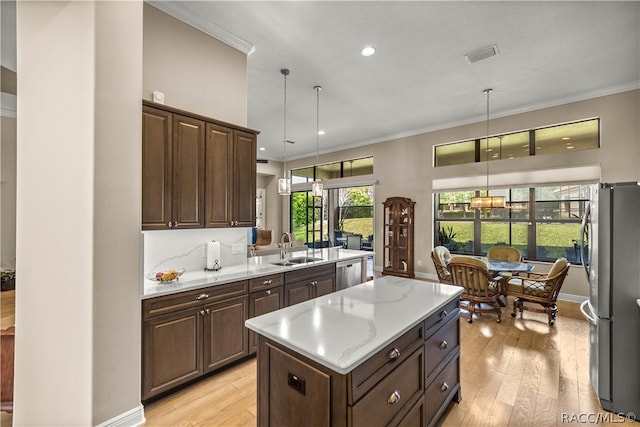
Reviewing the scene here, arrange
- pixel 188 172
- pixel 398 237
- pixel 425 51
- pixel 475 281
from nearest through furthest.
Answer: pixel 188 172 → pixel 425 51 → pixel 475 281 → pixel 398 237

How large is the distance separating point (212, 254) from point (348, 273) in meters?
1.93

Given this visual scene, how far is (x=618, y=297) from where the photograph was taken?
2.04 metres

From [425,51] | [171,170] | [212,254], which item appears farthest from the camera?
[425,51]

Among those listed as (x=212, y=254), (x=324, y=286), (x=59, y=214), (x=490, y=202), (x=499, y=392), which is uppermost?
(x=490, y=202)

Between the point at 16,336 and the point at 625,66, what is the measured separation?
673 cm

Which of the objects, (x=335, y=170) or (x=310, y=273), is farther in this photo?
(x=335, y=170)

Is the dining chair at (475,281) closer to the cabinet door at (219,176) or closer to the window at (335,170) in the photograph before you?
the cabinet door at (219,176)

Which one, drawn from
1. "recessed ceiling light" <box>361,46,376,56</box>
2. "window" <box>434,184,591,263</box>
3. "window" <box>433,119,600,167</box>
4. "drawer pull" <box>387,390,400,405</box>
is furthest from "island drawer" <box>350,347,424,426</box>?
"window" <box>433,119,600,167</box>

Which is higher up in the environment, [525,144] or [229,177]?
[525,144]

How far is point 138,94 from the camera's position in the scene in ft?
6.27

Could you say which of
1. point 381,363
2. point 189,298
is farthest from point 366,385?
point 189,298

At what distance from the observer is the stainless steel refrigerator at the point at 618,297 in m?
2.00

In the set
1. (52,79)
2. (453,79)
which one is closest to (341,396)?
(52,79)

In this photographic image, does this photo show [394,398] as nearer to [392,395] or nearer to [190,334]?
[392,395]
